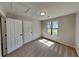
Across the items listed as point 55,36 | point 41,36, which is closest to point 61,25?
point 55,36

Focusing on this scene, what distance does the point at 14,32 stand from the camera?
356 centimetres

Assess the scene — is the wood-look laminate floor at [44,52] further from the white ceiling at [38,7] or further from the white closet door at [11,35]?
Result: the white ceiling at [38,7]

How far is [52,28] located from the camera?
6.24 m

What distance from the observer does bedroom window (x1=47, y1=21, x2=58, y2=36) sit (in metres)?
5.68

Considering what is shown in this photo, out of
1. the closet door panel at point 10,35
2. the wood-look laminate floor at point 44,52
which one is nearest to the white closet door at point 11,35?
the closet door panel at point 10,35

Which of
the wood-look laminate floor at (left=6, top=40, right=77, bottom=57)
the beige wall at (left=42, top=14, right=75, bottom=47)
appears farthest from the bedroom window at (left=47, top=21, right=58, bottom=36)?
the wood-look laminate floor at (left=6, top=40, right=77, bottom=57)

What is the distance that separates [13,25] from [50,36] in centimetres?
376

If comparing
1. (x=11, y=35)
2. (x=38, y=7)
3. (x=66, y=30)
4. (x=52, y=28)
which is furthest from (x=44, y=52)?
(x=52, y=28)

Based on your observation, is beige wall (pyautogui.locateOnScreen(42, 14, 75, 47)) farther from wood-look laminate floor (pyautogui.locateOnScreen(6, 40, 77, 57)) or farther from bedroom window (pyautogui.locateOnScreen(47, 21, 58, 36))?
wood-look laminate floor (pyautogui.locateOnScreen(6, 40, 77, 57))

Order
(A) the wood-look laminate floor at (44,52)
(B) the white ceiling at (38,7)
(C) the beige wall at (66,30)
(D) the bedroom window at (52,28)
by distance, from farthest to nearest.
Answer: (D) the bedroom window at (52,28), (C) the beige wall at (66,30), (A) the wood-look laminate floor at (44,52), (B) the white ceiling at (38,7)

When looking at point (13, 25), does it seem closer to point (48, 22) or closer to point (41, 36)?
point (48, 22)

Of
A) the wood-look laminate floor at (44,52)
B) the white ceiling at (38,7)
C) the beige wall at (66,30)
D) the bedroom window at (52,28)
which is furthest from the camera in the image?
the bedroom window at (52,28)

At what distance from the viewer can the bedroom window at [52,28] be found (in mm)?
5680

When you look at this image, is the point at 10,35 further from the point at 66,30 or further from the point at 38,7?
the point at 66,30
